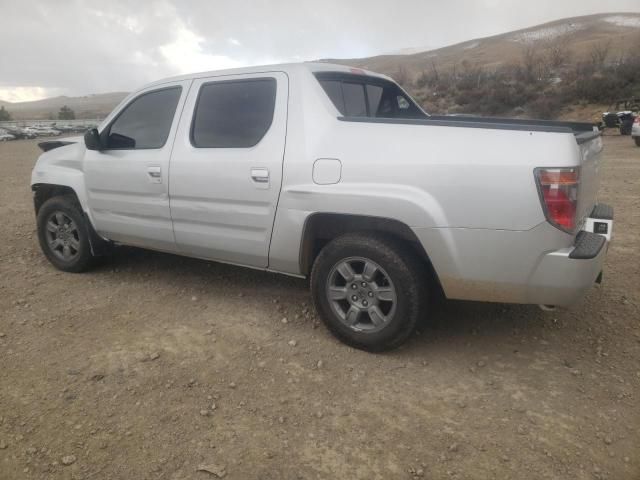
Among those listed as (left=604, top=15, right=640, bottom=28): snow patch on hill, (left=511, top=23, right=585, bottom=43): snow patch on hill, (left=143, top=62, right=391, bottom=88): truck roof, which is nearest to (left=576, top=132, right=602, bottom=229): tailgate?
(left=143, top=62, right=391, bottom=88): truck roof

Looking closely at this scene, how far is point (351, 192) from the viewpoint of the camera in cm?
303

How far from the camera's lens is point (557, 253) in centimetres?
266

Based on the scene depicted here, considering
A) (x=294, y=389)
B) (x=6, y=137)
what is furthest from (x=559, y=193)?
(x=6, y=137)

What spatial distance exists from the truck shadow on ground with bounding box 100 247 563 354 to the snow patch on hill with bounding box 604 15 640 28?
110 m

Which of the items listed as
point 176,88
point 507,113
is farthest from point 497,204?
point 507,113

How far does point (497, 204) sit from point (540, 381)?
1.10 meters

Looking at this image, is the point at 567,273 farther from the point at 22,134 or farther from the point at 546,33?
the point at 546,33

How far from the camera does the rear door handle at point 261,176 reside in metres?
3.34

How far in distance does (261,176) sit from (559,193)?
5.88 feet

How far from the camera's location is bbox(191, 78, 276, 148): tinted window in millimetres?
3492

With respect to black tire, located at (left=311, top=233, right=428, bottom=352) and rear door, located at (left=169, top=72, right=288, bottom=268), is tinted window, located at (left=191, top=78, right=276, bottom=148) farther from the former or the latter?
black tire, located at (left=311, top=233, right=428, bottom=352)

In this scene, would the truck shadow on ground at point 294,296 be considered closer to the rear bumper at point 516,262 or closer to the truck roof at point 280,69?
the rear bumper at point 516,262

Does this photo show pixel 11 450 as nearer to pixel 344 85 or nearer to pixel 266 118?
pixel 266 118

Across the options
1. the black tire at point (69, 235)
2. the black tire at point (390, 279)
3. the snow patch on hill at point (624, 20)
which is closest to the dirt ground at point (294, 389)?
the black tire at point (390, 279)
